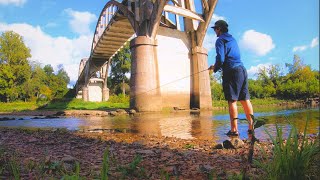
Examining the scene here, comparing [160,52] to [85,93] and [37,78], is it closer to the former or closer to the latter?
[85,93]

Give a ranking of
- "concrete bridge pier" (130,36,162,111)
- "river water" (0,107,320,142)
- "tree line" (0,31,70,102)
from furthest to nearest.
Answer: "tree line" (0,31,70,102) < "concrete bridge pier" (130,36,162,111) < "river water" (0,107,320,142)

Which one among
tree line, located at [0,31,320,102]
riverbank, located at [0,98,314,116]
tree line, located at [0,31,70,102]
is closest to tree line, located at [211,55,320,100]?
tree line, located at [0,31,320,102]

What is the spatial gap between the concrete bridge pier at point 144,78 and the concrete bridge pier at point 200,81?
3071 millimetres

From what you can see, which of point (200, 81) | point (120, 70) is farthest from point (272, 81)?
point (200, 81)

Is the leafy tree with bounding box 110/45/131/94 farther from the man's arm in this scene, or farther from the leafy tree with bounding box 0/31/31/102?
the man's arm

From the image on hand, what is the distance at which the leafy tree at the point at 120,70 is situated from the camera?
55281mm

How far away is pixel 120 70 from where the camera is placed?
187ft

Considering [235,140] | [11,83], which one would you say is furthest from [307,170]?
[11,83]

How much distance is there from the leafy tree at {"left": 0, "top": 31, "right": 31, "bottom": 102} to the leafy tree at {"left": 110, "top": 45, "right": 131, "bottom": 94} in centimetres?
1689

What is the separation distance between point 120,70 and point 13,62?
64.1 feet

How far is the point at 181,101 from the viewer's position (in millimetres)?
19516

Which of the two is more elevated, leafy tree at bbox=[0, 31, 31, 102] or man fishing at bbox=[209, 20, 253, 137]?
leafy tree at bbox=[0, 31, 31, 102]

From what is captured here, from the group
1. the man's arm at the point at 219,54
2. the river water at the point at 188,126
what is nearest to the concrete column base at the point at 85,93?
the river water at the point at 188,126

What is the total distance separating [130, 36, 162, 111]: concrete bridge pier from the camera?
16797 millimetres
